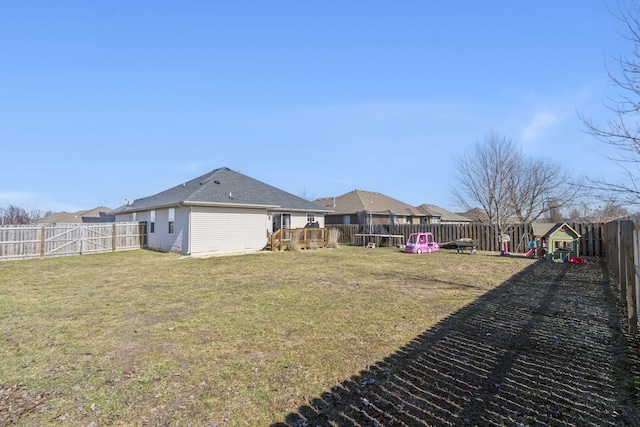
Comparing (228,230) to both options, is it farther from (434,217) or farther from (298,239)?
(434,217)

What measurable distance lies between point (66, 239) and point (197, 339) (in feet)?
54.3

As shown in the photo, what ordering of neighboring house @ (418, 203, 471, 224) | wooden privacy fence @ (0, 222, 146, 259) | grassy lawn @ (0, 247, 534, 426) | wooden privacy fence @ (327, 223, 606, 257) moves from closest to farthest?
grassy lawn @ (0, 247, 534, 426), wooden privacy fence @ (0, 222, 146, 259), wooden privacy fence @ (327, 223, 606, 257), neighboring house @ (418, 203, 471, 224)

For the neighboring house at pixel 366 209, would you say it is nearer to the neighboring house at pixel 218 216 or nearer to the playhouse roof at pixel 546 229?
the neighboring house at pixel 218 216

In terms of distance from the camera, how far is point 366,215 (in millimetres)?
29047

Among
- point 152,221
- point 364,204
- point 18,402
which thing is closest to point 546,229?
point 364,204

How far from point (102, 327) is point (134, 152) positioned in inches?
1000

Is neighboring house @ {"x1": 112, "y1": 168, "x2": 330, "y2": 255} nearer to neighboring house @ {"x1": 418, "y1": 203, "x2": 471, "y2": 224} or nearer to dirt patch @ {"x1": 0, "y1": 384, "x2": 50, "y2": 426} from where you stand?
dirt patch @ {"x1": 0, "y1": 384, "x2": 50, "y2": 426}

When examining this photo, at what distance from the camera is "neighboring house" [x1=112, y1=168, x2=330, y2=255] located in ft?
53.8

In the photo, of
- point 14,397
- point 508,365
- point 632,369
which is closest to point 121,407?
point 14,397

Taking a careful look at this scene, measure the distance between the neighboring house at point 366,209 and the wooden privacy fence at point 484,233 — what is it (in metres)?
3.00

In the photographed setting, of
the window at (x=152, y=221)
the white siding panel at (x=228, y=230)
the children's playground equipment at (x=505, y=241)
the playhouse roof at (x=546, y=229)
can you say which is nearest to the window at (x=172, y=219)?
the white siding panel at (x=228, y=230)

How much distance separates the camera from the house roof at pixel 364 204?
31734mm

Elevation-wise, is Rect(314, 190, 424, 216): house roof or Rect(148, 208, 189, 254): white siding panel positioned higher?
Rect(314, 190, 424, 216): house roof

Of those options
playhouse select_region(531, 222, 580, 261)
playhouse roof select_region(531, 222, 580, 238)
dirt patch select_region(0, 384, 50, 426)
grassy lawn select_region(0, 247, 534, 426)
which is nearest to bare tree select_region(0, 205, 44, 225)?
grassy lawn select_region(0, 247, 534, 426)
